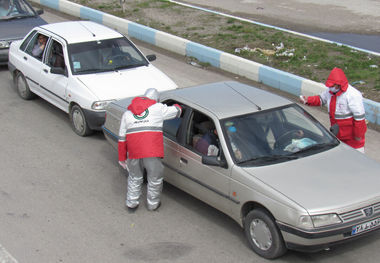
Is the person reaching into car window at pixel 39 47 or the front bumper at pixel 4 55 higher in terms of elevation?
the person reaching into car window at pixel 39 47

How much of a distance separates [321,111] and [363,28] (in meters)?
6.70

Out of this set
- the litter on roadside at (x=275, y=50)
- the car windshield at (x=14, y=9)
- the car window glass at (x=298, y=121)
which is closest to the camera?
the car window glass at (x=298, y=121)

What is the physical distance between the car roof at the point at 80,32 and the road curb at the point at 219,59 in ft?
11.0

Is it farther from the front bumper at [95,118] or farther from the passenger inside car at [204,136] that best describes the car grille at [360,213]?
the front bumper at [95,118]

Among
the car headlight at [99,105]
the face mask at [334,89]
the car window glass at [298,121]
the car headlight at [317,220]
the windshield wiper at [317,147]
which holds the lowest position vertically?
the car headlight at [99,105]

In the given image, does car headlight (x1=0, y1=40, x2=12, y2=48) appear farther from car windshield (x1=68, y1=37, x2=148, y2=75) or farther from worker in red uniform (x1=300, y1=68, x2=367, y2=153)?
worker in red uniform (x1=300, y1=68, x2=367, y2=153)

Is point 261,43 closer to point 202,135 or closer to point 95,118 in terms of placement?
point 95,118

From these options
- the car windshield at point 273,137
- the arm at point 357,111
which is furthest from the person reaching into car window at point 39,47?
the arm at point 357,111

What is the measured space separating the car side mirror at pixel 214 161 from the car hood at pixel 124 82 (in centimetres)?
319

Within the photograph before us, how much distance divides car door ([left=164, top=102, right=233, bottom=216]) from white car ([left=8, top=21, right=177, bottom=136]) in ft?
7.64

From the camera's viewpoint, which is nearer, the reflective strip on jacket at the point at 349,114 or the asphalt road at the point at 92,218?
the asphalt road at the point at 92,218

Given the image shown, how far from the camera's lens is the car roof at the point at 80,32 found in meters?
10.4

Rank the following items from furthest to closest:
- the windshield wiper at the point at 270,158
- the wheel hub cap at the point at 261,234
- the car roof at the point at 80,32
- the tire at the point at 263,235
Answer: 1. the car roof at the point at 80,32
2. the windshield wiper at the point at 270,158
3. the wheel hub cap at the point at 261,234
4. the tire at the point at 263,235

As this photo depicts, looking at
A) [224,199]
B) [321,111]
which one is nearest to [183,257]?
[224,199]
